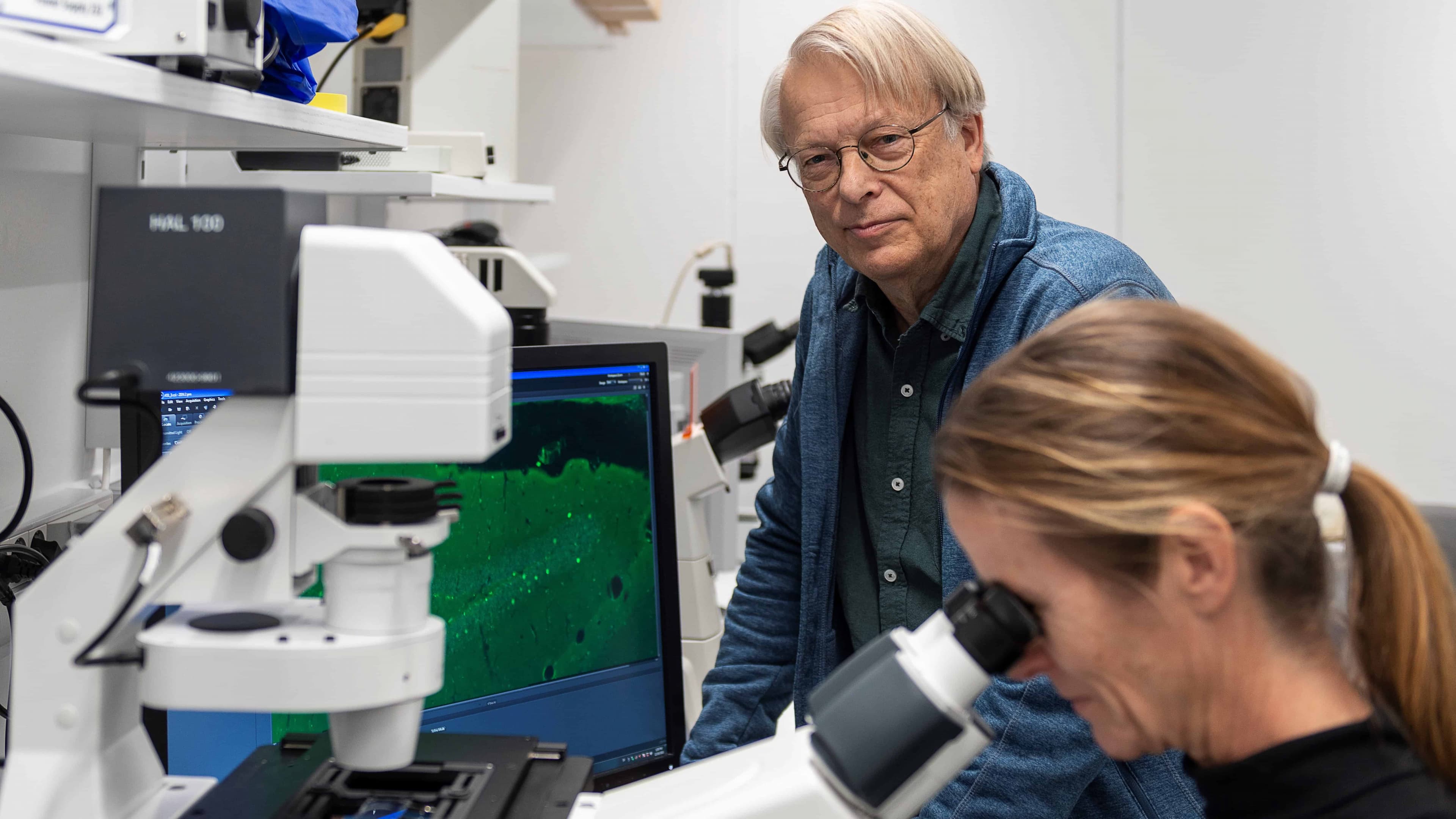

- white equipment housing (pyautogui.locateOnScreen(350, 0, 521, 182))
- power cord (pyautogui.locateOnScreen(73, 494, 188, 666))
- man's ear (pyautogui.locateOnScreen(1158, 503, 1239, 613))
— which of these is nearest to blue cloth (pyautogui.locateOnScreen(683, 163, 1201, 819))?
man's ear (pyautogui.locateOnScreen(1158, 503, 1239, 613))

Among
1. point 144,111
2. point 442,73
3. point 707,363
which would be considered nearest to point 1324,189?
point 707,363

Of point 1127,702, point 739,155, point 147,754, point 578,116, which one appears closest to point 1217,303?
point 739,155

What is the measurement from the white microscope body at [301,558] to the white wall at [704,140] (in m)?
3.08

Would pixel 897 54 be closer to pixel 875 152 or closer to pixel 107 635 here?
pixel 875 152

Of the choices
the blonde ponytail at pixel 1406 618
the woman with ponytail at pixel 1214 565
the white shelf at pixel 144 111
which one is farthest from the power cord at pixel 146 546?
the blonde ponytail at pixel 1406 618

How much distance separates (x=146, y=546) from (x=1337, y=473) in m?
0.69

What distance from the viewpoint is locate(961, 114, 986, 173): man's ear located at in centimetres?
130

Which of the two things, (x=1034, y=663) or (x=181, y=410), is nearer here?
(x=1034, y=663)

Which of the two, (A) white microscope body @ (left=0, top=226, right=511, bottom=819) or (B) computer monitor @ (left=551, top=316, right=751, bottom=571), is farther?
(B) computer monitor @ (left=551, top=316, right=751, bottom=571)

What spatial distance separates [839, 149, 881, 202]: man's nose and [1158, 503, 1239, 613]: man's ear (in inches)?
25.2

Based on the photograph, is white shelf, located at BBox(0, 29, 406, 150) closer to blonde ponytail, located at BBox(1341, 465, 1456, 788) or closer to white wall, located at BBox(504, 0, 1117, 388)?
blonde ponytail, located at BBox(1341, 465, 1456, 788)

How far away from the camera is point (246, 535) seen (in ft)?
2.11

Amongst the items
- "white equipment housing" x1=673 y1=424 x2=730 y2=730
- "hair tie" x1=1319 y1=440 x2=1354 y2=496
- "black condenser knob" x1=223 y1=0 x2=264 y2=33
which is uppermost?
"black condenser knob" x1=223 y1=0 x2=264 y2=33

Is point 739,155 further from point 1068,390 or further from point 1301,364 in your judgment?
point 1068,390
